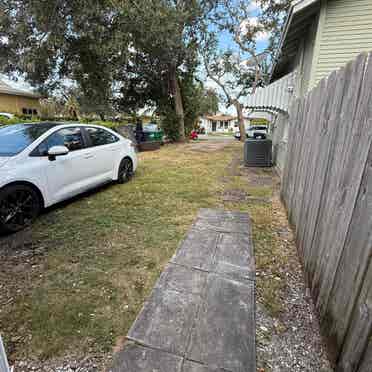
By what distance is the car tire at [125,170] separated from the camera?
536cm

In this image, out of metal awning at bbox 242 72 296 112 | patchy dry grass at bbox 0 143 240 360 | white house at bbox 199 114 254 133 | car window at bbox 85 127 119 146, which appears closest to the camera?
patchy dry grass at bbox 0 143 240 360

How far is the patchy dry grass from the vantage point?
169cm

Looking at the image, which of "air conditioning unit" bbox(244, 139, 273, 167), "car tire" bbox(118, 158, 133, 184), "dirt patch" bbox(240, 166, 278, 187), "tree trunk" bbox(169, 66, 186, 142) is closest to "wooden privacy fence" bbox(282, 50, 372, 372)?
"dirt patch" bbox(240, 166, 278, 187)

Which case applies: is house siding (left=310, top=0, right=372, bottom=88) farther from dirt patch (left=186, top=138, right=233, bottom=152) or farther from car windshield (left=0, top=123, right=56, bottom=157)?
dirt patch (left=186, top=138, right=233, bottom=152)

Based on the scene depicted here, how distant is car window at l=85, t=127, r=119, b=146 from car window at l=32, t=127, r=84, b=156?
29 cm

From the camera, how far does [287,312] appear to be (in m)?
1.91

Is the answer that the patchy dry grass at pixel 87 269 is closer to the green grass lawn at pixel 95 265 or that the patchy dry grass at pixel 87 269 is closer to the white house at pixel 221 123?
the green grass lawn at pixel 95 265

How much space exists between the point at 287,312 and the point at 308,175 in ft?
4.84

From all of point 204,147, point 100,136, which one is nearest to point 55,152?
point 100,136

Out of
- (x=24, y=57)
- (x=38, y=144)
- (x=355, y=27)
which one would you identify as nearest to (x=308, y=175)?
(x=38, y=144)

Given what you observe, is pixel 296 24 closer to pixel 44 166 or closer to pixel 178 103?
pixel 44 166

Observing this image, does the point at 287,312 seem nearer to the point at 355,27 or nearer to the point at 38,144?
the point at 38,144

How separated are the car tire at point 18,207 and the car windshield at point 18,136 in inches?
22.2

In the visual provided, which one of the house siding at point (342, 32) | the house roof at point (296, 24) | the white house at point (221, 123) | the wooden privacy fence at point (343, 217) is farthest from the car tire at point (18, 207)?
the white house at point (221, 123)
